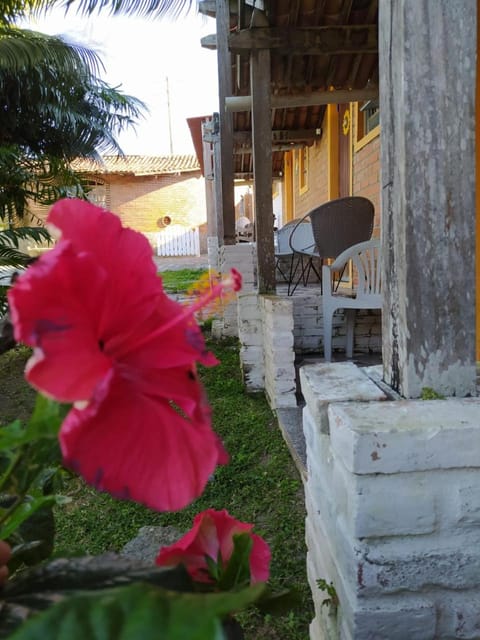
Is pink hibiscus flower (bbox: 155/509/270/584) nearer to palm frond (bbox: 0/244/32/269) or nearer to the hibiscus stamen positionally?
the hibiscus stamen

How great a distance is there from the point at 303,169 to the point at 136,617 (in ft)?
32.7

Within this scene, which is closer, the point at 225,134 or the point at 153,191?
the point at 225,134

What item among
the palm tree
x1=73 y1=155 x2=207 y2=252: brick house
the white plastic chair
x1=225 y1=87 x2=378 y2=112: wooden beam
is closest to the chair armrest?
the white plastic chair

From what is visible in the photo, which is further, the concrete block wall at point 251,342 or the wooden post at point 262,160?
the concrete block wall at point 251,342

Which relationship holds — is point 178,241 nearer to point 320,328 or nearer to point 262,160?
point 320,328

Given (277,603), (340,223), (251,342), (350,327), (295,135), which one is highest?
(295,135)

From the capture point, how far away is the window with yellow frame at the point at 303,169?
30.7 feet

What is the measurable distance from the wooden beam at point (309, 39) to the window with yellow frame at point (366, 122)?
1.06m

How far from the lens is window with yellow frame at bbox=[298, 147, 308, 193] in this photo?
934 cm

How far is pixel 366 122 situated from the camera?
579 centimetres

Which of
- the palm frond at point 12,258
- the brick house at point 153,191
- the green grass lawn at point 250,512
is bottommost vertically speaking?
the green grass lawn at point 250,512

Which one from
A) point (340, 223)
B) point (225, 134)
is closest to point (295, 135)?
point (225, 134)

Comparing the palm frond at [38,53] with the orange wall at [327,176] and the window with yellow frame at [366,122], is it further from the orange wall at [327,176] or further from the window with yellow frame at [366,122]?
the window with yellow frame at [366,122]

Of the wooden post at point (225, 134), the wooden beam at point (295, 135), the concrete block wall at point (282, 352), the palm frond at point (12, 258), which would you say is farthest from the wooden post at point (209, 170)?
the concrete block wall at point (282, 352)
